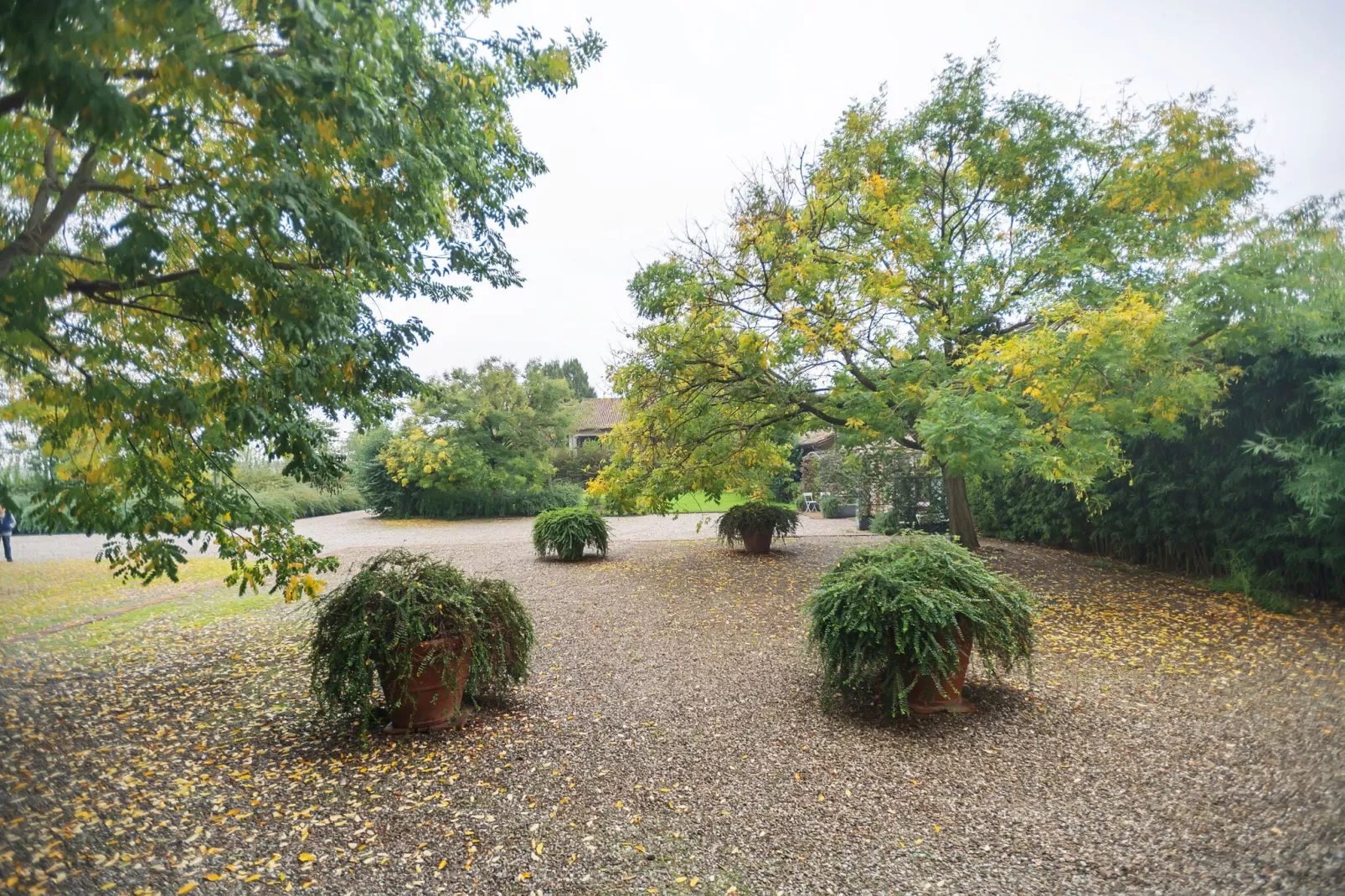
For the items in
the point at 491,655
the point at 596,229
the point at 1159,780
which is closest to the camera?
the point at 1159,780

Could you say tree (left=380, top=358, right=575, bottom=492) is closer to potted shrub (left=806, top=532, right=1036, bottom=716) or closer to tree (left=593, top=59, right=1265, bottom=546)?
tree (left=593, top=59, right=1265, bottom=546)

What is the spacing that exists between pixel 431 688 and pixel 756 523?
275 inches

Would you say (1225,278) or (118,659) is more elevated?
(1225,278)

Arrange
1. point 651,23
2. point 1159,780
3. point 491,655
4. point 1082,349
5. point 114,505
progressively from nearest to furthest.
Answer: point 1159,780 < point 114,505 < point 491,655 < point 651,23 < point 1082,349

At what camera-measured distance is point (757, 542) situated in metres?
10.5

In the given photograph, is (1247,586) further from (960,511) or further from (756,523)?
(756,523)

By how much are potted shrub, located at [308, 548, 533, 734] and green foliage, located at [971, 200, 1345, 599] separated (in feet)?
22.8

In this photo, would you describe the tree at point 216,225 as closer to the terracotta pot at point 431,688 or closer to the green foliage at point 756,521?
the terracotta pot at point 431,688

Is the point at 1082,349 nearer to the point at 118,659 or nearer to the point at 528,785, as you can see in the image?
the point at 528,785

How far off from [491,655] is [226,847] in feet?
5.08

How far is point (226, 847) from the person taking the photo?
2.70 meters

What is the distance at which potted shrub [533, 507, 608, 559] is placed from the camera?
10297 millimetres

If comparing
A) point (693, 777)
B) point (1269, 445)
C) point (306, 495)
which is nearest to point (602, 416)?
point (306, 495)

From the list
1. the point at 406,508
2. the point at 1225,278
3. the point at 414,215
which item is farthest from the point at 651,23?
the point at 406,508
